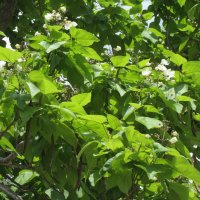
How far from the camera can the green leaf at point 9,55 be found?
192cm

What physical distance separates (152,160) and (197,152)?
100 centimetres

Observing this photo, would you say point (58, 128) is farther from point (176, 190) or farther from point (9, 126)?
point (176, 190)

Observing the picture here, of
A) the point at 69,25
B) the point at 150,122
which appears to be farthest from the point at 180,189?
the point at 69,25

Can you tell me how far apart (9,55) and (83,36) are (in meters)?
0.39

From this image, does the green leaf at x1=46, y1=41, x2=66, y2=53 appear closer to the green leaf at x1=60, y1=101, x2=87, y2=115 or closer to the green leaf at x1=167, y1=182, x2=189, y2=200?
the green leaf at x1=60, y1=101, x2=87, y2=115

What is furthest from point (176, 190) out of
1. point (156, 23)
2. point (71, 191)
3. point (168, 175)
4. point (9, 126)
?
point (156, 23)

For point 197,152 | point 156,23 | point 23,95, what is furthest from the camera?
point 156,23

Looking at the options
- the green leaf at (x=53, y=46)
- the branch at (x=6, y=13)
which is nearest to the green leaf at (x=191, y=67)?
the green leaf at (x=53, y=46)

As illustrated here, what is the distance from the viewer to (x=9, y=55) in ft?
6.35

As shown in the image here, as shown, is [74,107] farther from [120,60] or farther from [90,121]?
[120,60]

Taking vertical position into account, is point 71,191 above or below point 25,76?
below

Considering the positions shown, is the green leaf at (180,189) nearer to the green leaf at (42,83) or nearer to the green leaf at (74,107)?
the green leaf at (74,107)

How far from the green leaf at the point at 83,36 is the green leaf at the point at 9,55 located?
0.33 m

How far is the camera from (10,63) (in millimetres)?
1988
